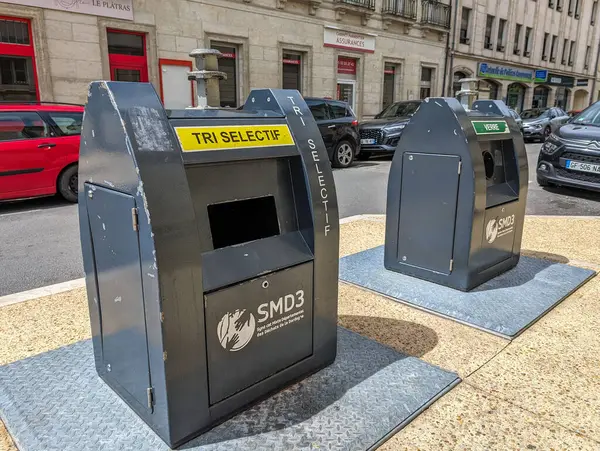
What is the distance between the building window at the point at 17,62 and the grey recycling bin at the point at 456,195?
1087 cm

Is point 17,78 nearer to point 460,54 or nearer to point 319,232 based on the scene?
point 319,232

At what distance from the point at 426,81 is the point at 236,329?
23.1 metres

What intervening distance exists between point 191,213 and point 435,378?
1565mm

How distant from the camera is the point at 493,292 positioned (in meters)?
3.61

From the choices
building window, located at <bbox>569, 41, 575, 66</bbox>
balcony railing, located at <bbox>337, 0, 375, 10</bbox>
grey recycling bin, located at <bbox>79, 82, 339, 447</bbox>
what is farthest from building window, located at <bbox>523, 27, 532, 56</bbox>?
grey recycling bin, located at <bbox>79, 82, 339, 447</bbox>

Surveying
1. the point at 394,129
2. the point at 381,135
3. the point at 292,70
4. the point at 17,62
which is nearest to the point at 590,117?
the point at 394,129

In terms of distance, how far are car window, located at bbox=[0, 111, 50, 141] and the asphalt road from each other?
110cm

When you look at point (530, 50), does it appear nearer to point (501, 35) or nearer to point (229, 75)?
point (501, 35)

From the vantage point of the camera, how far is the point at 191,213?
1.80 m

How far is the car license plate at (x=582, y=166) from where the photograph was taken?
7754mm

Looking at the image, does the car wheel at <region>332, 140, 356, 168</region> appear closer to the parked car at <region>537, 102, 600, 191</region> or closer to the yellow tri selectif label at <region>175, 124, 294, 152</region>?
the parked car at <region>537, 102, 600, 191</region>

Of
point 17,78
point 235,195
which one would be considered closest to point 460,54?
point 17,78

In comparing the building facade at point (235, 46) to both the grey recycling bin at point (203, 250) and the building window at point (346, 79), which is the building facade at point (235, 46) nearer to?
the building window at point (346, 79)

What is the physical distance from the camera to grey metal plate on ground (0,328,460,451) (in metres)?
2.01
